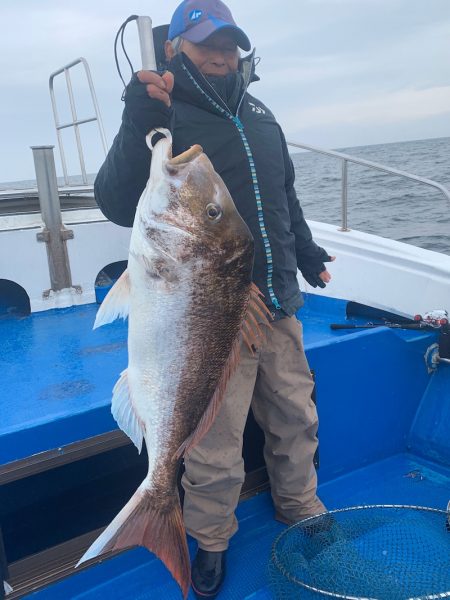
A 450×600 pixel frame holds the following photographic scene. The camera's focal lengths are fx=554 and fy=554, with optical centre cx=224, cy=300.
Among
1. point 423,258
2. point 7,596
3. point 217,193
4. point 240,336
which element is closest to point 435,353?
point 423,258

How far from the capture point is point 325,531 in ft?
8.77

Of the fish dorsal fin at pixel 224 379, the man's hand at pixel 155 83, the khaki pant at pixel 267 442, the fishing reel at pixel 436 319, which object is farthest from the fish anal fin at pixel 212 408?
the fishing reel at pixel 436 319

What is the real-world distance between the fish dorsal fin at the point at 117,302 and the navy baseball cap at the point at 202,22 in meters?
0.97

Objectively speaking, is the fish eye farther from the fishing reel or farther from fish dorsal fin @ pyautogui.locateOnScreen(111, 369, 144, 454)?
the fishing reel

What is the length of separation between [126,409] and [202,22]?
150 cm

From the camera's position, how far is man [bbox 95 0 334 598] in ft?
7.07

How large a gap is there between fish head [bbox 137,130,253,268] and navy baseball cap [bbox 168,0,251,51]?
535 millimetres

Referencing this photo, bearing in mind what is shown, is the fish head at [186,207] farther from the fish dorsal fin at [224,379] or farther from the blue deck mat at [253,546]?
the blue deck mat at [253,546]

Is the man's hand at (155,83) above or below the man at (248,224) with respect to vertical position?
above

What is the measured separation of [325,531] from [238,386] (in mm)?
892

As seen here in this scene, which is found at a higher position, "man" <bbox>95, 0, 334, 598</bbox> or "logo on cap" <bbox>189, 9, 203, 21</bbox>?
"logo on cap" <bbox>189, 9, 203, 21</bbox>

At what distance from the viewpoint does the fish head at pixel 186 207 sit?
1792 millimetres

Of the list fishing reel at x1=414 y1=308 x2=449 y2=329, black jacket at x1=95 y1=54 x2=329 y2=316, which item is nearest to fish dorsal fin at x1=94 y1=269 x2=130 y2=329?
black jacket at x1=95 y1=54 x2=329 y2=316

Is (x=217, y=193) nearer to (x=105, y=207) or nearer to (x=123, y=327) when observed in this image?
(x=105, y=207)
